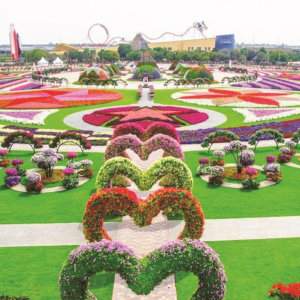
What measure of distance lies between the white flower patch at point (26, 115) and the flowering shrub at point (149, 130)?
19.3m

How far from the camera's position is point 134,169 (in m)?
18.0

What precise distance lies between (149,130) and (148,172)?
680 cm

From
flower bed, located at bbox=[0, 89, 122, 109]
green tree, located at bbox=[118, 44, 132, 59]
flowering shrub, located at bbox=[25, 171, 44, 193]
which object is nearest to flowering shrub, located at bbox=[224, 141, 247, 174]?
flowering shrub, located at bbox=[25, 171, 44, 193]

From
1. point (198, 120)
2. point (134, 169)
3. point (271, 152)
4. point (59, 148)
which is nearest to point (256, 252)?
point (134, 169)

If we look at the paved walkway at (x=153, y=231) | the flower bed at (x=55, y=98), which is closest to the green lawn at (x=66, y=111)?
the flower bed at (x=55, y=98)

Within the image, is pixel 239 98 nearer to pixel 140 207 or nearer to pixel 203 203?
pixel 203 203

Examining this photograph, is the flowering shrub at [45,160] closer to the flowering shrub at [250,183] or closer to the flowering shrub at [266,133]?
the flowering shrub at [250,183]

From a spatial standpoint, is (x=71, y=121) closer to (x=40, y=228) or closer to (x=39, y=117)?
(x=39, y=117)

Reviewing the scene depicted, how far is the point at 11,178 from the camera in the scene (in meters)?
23.7

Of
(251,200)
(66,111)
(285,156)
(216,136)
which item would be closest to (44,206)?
(251,200)

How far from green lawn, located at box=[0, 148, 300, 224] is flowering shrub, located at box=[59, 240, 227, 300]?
8250mm

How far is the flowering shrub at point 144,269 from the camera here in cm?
1092

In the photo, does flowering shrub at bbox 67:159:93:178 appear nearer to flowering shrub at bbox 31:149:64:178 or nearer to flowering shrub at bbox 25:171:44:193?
flowering shrub at bbox 31:149:64:178

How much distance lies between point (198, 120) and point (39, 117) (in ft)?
53.4
